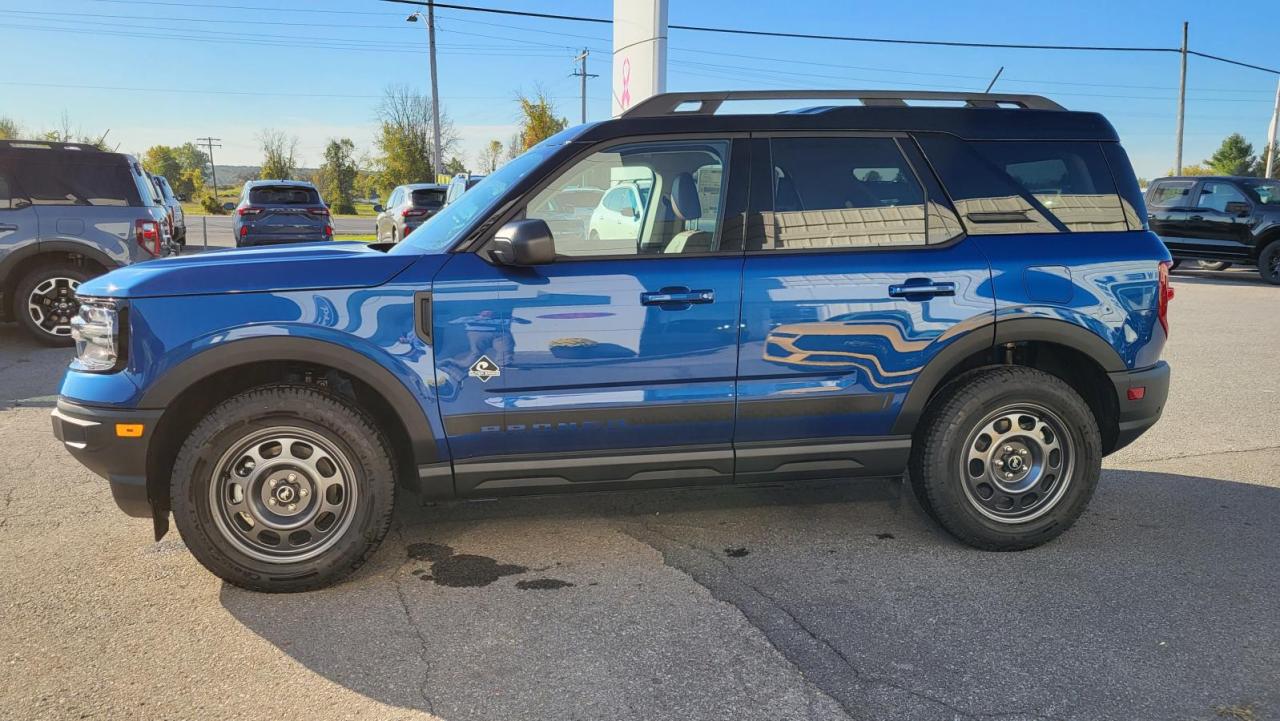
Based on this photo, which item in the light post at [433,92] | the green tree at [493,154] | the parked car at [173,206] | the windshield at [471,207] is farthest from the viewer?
the green tree at [493,154]

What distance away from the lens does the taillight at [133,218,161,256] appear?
30.1ft

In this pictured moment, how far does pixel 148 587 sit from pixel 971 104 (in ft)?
13.4

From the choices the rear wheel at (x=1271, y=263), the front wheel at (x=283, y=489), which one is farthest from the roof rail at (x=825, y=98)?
the rear wheel at (x=1271, y=263)

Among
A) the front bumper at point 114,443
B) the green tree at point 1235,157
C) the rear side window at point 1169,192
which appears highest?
the green tree at point 1235,157

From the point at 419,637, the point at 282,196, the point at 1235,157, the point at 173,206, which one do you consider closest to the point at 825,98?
the point at 419,637

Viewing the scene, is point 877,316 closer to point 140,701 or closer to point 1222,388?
point 140,701

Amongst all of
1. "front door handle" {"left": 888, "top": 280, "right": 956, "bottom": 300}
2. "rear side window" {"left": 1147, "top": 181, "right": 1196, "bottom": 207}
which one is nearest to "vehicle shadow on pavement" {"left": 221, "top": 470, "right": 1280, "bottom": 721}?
"front door handle" {"left": 888, "top": 280, "right": 956, "bottom": 300}

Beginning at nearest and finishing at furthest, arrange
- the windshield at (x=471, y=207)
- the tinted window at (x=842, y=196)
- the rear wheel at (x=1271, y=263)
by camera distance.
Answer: the windshield at (x=471, y=207), the tinted window at (x=842, y=196), the rear wheel at (x=1271, y=263)

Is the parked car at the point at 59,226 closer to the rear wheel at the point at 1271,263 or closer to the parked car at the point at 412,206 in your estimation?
the parked car at the point at 412,206

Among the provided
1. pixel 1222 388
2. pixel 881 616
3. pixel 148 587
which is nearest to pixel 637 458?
pixel 881 616

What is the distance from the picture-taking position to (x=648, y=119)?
3.81m

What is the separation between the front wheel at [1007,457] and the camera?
392 centimetres

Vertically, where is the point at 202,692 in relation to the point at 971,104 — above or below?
below

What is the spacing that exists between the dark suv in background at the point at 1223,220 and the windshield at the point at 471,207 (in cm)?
1608
